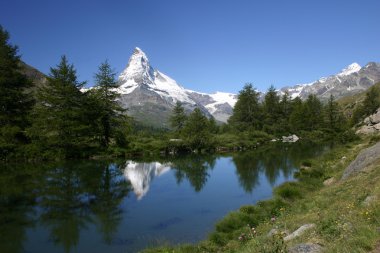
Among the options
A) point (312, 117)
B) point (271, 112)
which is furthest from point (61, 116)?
point (312, 117)

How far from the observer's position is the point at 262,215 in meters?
16.3

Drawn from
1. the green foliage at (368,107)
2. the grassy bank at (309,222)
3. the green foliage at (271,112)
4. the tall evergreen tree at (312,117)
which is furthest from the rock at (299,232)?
the tall evergreen tree at (312,117)

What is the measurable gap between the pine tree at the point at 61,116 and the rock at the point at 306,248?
139ft

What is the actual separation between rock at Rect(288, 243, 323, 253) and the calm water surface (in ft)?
25.9

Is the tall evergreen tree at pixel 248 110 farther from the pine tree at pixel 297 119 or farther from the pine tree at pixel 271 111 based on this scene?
the pine tree at pixel 297 119

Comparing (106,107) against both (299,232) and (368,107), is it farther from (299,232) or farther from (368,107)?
(368,107)

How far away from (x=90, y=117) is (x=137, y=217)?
36.1 m

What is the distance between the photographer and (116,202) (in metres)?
23.1

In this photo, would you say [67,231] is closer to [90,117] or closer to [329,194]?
[329,194]

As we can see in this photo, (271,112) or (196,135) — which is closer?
(196,135)

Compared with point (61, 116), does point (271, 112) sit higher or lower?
higher

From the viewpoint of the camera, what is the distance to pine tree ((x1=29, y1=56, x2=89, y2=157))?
4519 centimetres

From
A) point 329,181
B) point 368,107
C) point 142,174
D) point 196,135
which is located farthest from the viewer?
point 368,107

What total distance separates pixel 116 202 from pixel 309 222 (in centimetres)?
1535
